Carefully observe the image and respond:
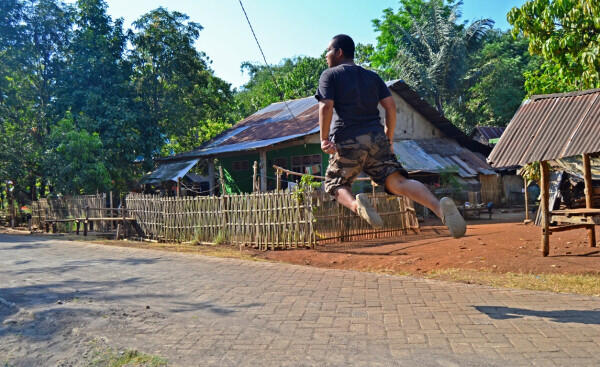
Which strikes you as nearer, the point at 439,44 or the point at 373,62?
the point at 439,44

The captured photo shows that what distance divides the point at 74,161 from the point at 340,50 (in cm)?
1682

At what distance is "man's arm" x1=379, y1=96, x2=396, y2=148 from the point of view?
4.70 metres

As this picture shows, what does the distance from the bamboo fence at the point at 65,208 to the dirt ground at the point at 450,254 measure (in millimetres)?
6308

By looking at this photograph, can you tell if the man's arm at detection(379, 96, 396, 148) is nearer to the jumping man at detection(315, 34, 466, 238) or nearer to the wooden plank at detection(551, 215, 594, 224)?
the jumping man at detection(315, 34, 466, 238)

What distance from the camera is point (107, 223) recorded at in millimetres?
17562

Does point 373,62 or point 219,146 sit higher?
point 373,62

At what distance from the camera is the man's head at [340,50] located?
Answer: 470cm

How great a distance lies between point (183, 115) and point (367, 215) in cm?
2115

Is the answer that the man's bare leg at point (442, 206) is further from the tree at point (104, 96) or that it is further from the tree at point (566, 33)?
the tree at point (104, 96)

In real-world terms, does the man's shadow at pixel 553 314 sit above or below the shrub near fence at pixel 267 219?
below

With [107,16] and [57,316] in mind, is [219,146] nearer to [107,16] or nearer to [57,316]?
[107,16]

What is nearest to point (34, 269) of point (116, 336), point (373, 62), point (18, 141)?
point (116, 336)

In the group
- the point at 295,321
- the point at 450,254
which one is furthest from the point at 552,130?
the point at 295,321

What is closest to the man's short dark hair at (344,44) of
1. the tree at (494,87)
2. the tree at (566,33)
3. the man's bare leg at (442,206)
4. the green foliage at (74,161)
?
the man's bare leg at (442,206)
